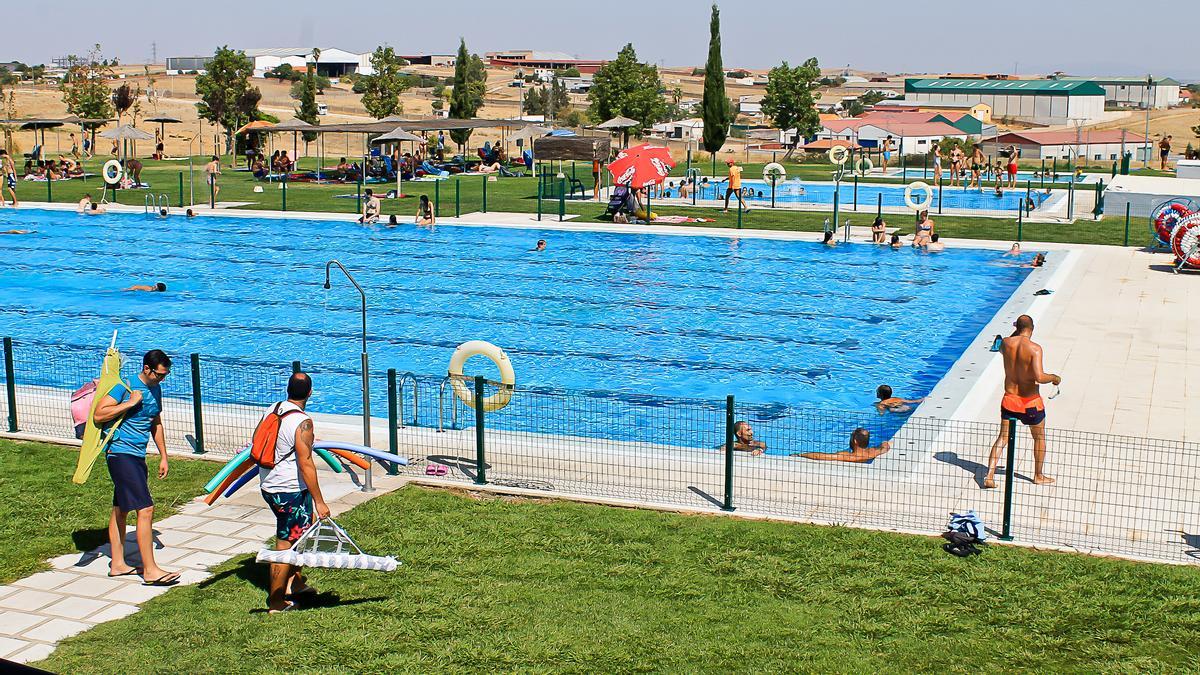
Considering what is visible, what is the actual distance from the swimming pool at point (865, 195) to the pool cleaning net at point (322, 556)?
107 ft

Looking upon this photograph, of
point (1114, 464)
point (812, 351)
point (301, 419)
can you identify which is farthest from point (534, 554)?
point (812, 351)

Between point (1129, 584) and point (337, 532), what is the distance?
558 cm

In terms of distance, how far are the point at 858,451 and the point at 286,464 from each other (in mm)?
6410

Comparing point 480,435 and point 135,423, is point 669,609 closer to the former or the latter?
point 480,435

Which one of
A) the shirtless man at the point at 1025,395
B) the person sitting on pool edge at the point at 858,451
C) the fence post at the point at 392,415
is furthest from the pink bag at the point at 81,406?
the shirtless man at the point at 1025,395

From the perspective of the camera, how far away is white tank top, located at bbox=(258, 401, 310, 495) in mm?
8352

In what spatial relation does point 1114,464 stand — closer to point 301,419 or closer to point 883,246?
point 301,419

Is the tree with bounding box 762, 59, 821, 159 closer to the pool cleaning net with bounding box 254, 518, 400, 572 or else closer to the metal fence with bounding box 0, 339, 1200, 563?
the metal fence with bounding box 0, 339, 1200, 563

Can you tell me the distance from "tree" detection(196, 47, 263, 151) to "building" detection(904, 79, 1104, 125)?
72.1 meters

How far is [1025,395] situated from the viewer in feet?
39.1

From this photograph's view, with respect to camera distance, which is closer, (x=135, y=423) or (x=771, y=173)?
(x=135, y=423)

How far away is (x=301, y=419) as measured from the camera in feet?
27.5

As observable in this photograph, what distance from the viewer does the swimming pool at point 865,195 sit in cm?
4225

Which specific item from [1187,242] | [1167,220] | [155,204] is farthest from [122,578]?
[155,204]
